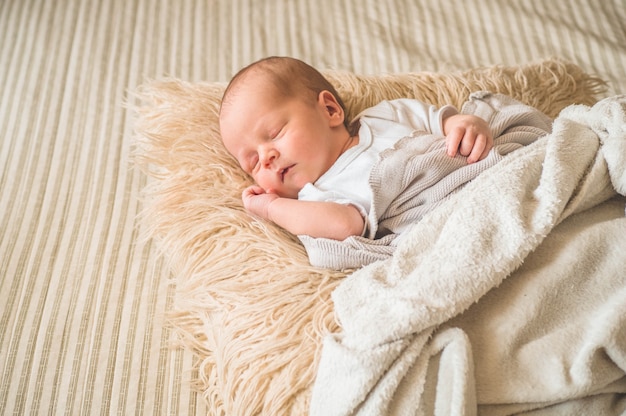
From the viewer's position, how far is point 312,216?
35.3 inches

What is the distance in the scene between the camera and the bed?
659 mm

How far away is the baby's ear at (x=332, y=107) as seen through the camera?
1052 mm

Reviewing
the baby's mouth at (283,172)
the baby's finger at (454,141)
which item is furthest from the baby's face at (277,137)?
the baby's finger at (454,141)

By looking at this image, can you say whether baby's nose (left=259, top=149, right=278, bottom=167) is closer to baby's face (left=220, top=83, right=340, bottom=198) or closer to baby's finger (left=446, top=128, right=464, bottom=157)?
baby's face (left=220, top=83, right=340, bottom=198)

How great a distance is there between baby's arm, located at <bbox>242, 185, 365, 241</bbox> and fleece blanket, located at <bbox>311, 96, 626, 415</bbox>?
0.42 feet

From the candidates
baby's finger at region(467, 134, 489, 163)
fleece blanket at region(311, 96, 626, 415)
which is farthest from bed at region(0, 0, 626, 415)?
baby's finger at region(467, 134, 489, 163)

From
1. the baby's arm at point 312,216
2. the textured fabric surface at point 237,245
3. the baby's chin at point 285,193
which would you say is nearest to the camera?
the textured fabric surface at point 237,245

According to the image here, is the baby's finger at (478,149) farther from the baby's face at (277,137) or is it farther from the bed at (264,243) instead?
the baby's face at (277,137)

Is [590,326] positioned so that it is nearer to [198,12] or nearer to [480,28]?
[480,28]

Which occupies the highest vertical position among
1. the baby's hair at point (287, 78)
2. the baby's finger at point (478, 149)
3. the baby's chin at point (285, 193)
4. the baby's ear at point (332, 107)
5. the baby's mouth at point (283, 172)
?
the baby's hair at point (287, 78)

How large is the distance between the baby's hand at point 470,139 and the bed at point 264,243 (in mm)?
118

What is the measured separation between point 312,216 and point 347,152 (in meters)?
0.18

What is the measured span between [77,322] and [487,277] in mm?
721

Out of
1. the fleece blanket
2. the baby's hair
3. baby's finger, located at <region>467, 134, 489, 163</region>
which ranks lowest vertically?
the fleece blanket
